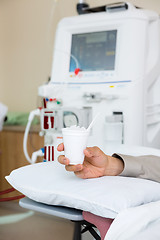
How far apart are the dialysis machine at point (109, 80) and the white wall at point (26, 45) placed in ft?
3.26

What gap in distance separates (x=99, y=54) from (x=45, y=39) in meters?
1.25

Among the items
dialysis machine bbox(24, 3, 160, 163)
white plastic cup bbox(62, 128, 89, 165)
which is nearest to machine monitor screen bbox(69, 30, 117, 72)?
dialysis machine bbox(24, 3, 160, 163)

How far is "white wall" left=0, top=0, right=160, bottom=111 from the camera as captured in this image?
3.03 meters

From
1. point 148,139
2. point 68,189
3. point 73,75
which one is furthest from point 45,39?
point 68,189

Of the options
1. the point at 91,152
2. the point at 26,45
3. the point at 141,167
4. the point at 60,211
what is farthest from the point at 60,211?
the point at 26,45

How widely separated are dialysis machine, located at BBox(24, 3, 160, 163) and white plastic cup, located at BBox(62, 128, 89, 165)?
81 cm

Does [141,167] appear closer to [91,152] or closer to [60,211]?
[91,152]

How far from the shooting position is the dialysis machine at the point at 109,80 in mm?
1813

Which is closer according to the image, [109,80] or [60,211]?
[60,211]

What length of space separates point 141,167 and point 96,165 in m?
0.17

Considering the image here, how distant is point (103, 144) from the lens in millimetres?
1872

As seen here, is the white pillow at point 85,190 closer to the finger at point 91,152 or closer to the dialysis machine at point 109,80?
the finger at point 91,152

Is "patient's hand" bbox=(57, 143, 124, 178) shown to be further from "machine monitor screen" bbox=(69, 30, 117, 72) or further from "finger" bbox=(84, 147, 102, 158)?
"machine monitor screen" bbox=(69, 30, 117, 72)

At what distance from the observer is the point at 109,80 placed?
73.8 inches
